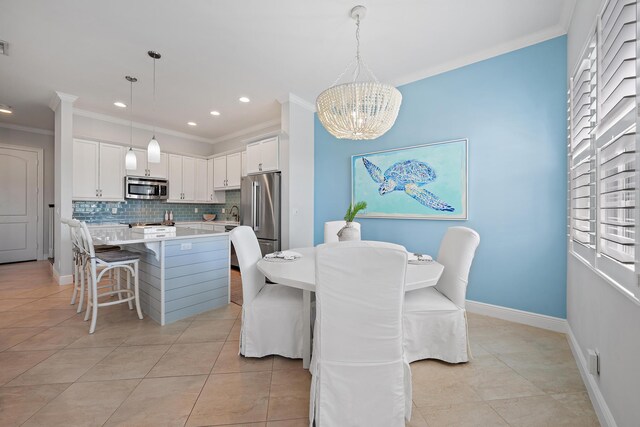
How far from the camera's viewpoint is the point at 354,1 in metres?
2.15

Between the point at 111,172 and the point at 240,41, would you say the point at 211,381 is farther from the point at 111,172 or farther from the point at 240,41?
the point at 111,172

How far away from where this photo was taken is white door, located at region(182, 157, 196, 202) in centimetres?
552

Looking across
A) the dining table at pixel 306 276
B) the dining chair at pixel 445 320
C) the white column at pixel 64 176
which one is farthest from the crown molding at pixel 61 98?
the dining chair at pixel 445 320

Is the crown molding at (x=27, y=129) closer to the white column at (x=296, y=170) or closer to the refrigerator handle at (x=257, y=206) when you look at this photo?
the refrigerator handle at (x=257, y=206)

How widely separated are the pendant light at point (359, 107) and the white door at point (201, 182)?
4.31 meters

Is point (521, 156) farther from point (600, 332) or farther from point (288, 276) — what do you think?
point (288, 276)

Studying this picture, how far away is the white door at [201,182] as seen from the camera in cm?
574

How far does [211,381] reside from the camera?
1.80 metres

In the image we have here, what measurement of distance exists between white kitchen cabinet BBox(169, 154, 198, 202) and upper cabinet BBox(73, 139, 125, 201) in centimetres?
80

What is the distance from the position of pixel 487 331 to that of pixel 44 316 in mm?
4367

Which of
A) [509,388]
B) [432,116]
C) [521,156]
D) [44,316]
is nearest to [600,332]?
[509,388]

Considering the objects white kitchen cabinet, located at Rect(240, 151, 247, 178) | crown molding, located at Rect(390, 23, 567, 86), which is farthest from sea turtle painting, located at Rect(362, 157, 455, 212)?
white kitchen cabinet, located at Rect(240, 151, 247, 178)

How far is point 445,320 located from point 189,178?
5.28m

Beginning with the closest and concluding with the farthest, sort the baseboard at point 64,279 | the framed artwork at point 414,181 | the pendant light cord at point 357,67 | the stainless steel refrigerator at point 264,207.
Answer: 1. the pendant light cord at point 357,67
2. the framed artwork at point 414,181
3. the baseboard at point 64,279
4. the stainless steel refrigerator at point 264,207
